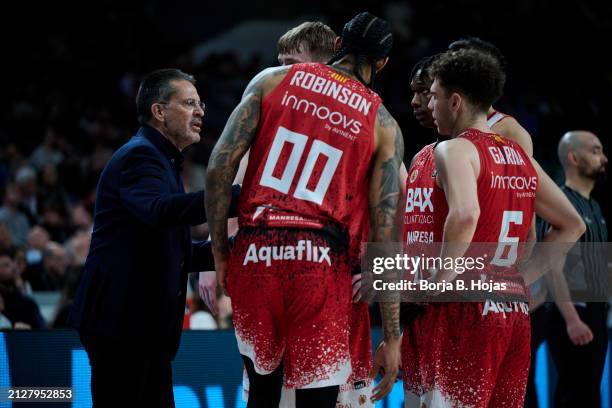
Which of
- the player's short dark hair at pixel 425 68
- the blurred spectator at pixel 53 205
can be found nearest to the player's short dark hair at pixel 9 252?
the blurred spectator at pixel 53 205

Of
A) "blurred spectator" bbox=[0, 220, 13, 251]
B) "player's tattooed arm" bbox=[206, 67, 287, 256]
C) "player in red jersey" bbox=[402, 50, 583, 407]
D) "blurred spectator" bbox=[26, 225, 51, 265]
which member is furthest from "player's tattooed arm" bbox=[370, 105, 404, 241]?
"blurred spectator" bbox=[26, 225, 51, 265]

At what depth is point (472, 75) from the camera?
3.80 m

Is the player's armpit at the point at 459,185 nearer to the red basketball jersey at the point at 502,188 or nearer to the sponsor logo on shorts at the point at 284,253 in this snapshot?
the red basketball jersey at the point at 502,188

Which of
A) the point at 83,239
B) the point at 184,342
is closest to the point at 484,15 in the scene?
the point at 83,239

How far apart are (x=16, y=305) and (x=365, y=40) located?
382cm

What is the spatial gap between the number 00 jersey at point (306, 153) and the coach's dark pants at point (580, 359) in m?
3.35

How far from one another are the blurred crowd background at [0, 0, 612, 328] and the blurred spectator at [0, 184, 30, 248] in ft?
0.05

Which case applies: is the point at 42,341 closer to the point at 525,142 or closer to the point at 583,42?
the point at 525,142

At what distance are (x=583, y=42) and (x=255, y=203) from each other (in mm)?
10106

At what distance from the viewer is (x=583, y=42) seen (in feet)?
40.7

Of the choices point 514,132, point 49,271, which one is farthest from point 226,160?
point 49,271

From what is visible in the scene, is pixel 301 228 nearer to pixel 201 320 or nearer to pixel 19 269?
pixel 201 320

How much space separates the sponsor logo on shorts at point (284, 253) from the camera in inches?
132

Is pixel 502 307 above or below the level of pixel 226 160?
below
